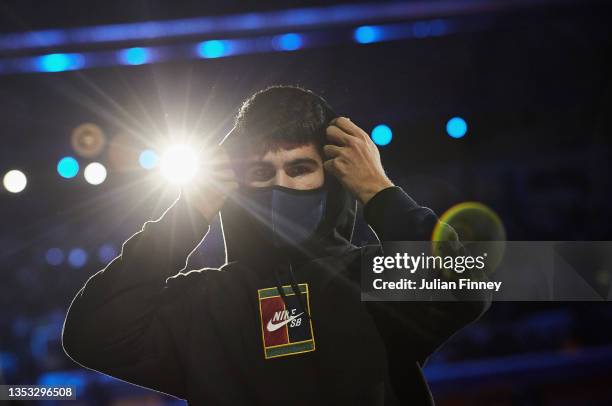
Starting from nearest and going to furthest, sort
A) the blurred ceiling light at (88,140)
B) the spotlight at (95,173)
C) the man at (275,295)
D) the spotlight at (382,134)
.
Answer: the man at (275,295)
the spotlight at (382,134)
the blurred ceiling light at (88,140)
the spotlight at (95,173)

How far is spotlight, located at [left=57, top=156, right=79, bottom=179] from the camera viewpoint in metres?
3.39

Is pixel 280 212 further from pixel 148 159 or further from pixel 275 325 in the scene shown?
pixel 148 159

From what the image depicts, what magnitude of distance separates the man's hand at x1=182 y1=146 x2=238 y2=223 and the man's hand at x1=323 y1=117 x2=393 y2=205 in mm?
276

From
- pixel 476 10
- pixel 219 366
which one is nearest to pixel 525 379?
pixel 476 10

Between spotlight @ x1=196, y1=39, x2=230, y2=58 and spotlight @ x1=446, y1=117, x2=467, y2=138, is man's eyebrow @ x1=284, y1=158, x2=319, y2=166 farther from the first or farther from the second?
spotlight @ x1=446, y1=117, x2=467, y2=138

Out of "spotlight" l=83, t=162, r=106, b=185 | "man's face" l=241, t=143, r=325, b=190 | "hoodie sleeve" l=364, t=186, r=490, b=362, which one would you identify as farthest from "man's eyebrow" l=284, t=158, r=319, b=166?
"spotlight" l=83, t=162, r=106, b=185

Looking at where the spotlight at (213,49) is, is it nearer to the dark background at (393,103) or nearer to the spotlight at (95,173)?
the dark background at (393,103)

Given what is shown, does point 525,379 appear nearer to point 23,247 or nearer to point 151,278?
point 151,278

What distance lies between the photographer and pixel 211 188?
154 cm

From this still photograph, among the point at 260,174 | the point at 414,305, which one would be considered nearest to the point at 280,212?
the point at 260,174

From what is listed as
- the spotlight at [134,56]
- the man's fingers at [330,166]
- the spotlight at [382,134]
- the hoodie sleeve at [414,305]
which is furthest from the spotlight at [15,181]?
the hoodie sleeve at [414,305]

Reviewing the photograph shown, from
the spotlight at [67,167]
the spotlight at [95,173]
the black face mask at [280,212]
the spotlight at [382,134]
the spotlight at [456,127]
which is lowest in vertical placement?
the black face mask at [280,212]

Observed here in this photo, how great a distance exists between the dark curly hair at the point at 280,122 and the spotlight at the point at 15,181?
2.29 m

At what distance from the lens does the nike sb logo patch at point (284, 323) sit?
1.60 metres
